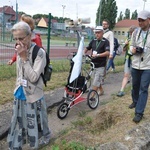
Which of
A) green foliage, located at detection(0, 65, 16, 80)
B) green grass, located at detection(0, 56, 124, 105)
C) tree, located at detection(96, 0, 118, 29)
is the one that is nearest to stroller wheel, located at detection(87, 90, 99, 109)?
green grass, located at detection(0, 56, 124, 105)

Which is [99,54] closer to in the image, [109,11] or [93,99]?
[93,99]

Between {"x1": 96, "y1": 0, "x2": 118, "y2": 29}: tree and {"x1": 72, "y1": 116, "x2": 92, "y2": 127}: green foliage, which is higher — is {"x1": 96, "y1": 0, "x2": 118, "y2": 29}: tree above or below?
above

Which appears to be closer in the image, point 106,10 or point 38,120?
point 38,120

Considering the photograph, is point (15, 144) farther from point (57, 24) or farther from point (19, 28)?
point (57, 24)

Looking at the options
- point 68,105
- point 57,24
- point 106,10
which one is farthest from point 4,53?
point 106,10

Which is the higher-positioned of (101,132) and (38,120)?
(38,120)

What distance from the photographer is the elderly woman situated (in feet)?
10.0

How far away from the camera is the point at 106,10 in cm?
6869

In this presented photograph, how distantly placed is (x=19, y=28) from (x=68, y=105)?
95.2 inches

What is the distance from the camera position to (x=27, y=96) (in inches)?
131

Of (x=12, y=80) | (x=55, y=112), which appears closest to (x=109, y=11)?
(x=12, y=80)

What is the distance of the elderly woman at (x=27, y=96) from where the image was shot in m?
3.06

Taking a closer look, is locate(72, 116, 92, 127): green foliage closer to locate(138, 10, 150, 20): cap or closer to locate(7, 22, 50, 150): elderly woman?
locate(7, 22, 50, 150): elderly woman

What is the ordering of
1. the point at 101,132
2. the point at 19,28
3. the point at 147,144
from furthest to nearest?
1. the point at 101,132
2. the point at 147,144
3. the point at 19,28
